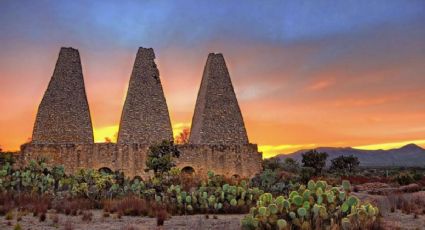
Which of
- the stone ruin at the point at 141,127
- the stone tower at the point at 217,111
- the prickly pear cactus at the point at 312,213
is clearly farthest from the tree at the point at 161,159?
the prickly pear cactus at the point at 312,213

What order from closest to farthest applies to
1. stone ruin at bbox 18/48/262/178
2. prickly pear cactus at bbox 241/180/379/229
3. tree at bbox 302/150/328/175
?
1. prickly pear cactus at bbox 241/180/379/229
2. stone ruin at bbox 18/48/262/178
3. tree at bbox 302/150/328/175

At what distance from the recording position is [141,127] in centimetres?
3039

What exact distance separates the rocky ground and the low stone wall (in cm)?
1442

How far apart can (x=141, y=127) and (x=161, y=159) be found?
30.4 ft

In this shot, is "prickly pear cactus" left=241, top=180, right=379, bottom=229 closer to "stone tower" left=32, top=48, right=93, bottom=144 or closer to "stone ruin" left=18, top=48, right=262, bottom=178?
"stone ruin" left=18, top=48, right=262, bottom=178

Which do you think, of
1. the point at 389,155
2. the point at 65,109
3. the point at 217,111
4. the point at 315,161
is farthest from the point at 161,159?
the point at 389,155

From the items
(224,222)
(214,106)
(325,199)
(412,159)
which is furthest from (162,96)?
(412,159)

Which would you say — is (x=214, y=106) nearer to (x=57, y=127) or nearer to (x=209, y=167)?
(x=209, y=167)

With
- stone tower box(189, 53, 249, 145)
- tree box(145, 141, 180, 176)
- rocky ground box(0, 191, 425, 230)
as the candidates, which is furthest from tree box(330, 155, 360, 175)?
rocky ground box(0, 191, 425, 230)

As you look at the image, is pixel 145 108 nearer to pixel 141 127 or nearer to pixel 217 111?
pixel 141 127

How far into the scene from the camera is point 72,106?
30828 millimetres

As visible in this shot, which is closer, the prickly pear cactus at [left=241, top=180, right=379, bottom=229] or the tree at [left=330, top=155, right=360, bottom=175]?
the prickly pear cactus at [left=241, top=180, right=379, bottom=229]

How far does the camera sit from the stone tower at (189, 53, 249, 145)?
30844 millimetres

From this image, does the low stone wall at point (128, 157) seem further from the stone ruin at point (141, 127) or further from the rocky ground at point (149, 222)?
the rocky ground at point (149, 222)
